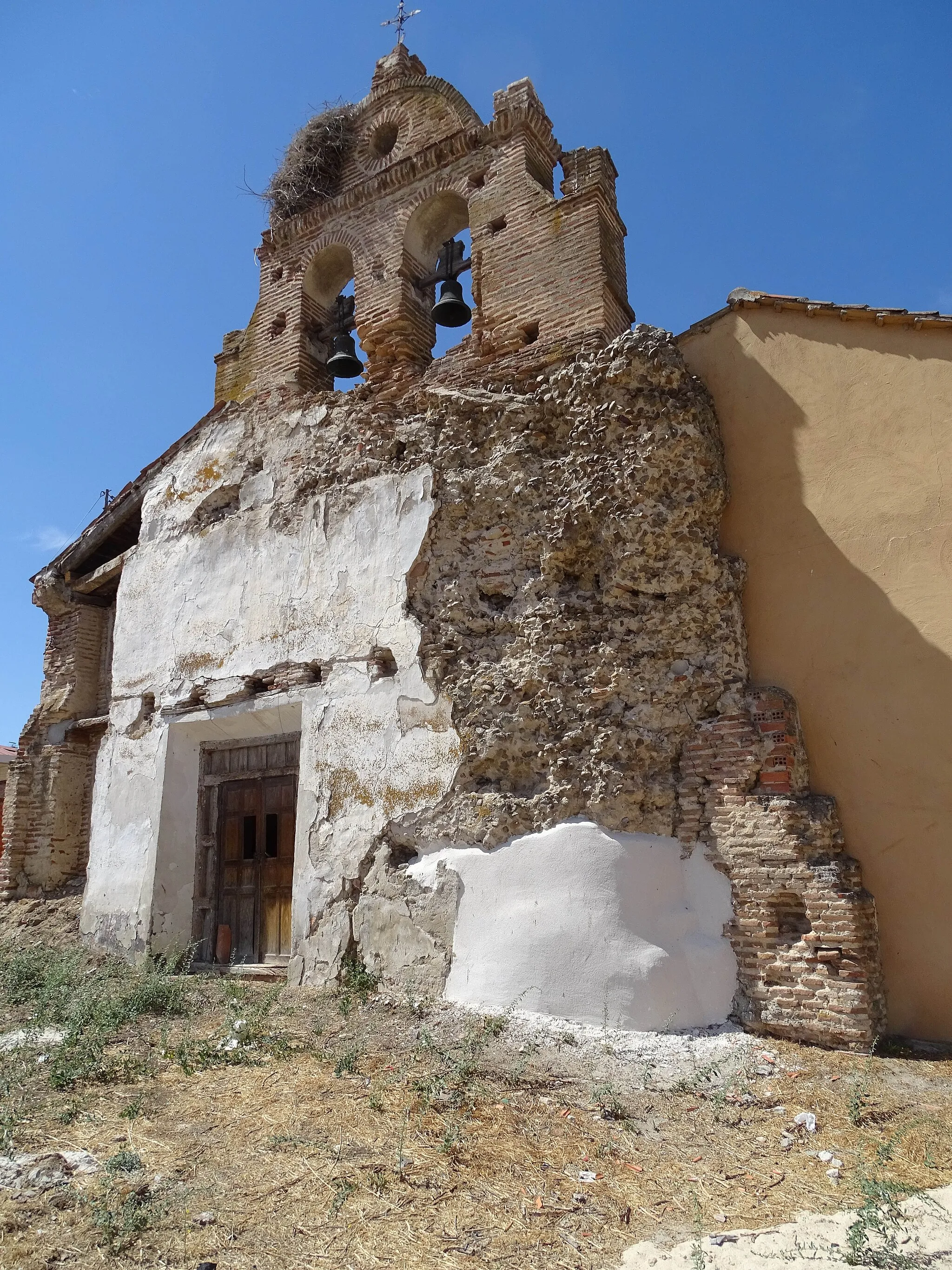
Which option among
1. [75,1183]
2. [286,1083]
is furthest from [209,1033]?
[75,1183]

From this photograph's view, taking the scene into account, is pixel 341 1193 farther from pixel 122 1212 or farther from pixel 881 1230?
pixel 881 1230

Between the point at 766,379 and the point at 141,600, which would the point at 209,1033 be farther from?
the point at 766,379

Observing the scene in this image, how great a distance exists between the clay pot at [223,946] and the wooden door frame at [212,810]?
2.7 inches

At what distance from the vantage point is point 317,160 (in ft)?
29.2

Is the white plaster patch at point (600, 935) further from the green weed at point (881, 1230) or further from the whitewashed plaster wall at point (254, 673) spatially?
the green weed at point (881, 1230)

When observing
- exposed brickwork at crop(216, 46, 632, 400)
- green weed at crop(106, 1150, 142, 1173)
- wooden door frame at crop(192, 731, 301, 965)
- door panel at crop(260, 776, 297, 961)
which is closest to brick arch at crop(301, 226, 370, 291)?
exposed brickwork at crop(216, 46, 632, 400)

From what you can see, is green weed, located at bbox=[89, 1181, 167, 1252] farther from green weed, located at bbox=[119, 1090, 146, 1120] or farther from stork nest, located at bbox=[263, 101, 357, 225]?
stork nest, located at bbox=[263, 101, 357, 225]

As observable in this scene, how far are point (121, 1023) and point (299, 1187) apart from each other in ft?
8.60

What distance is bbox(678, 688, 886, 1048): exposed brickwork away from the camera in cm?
453

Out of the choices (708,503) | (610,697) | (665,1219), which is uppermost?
(708,503)

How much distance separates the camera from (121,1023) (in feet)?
17.1

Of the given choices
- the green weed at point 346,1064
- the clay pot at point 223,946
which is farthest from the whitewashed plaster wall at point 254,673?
the green weed at point 346,1064

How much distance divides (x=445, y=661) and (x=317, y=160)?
6002 mm

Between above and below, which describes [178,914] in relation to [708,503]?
below
